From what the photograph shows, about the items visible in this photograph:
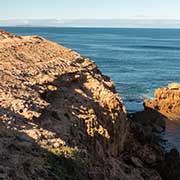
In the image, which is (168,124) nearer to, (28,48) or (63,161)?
(28,48)

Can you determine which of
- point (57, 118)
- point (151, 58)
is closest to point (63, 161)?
point (57, 118)

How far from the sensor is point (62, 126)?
1914cm

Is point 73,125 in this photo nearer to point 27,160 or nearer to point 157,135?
point 27,160

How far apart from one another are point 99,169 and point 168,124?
2404 centimetres

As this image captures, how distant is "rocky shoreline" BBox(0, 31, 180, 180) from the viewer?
14.7 m

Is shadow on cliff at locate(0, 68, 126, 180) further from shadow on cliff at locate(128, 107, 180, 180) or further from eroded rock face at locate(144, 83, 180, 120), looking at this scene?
eroded rock face at locate(144, 83, 180, 120)

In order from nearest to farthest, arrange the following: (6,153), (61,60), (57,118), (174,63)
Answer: (6,153)
(57,118)
(61,60)
(174,63)

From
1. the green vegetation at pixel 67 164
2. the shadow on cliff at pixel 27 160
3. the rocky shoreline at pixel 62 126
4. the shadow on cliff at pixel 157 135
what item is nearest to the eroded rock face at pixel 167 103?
the shadow on cliff at pixel 157 135

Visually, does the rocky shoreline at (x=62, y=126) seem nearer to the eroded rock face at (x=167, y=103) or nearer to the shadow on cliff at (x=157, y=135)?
the shadow on cliff at (x=157, y=135)

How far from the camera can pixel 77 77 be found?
27141 mm

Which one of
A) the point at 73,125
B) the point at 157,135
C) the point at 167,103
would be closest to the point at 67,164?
the point at 73,125

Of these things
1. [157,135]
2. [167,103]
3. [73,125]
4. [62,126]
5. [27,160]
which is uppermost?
[27,160]

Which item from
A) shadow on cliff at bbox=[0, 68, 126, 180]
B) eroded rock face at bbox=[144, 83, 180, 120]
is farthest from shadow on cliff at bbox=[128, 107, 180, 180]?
shadow on cliff at bbox=[0, 68, 126, 180]

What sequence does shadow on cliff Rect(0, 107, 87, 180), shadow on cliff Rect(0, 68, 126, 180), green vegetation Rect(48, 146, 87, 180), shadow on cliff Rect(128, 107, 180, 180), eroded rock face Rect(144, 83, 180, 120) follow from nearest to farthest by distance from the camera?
shadow on cliff Rect(0, 107, 87, 180), green vegetation Rect(48, 146, 87, 180), shadow on cliff Rect(0, 68, 126, 180), shadow on cliff Rect(128, 107, 180, 180), eroded rock face Rect(144, 83, 180, 120)
